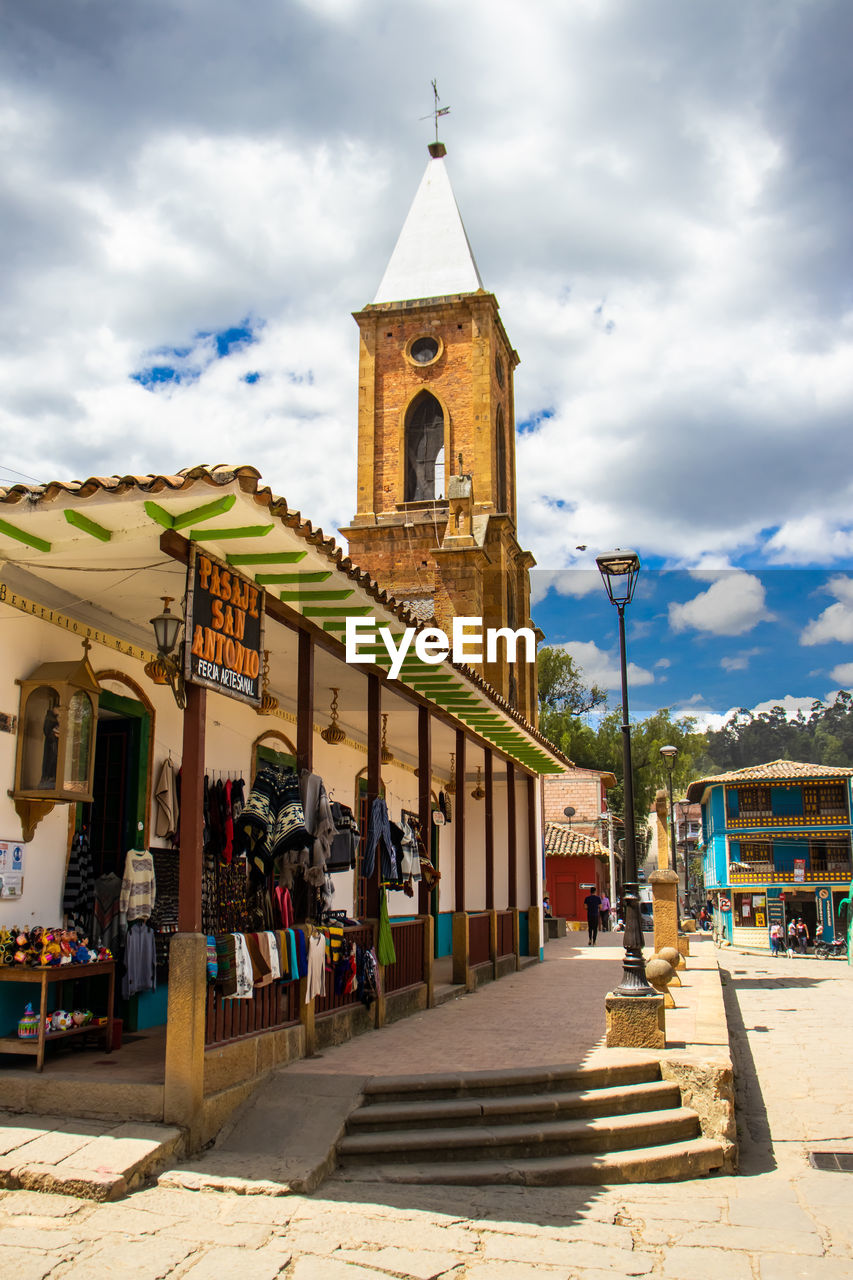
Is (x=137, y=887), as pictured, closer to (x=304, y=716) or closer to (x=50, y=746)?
(x=50, y=746)

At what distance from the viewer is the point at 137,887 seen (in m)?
7.96

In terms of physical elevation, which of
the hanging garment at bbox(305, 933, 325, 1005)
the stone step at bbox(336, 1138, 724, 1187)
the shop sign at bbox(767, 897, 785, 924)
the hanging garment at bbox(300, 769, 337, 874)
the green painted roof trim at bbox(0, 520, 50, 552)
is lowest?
the shop sign at bbox(767, 897, 785, 924)

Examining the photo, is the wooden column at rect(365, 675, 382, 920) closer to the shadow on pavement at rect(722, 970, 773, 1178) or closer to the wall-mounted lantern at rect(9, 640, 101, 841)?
the wall-mounted lantern at rect(9, 640, 101, 841)

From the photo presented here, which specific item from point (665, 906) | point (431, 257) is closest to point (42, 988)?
point (665, 906)

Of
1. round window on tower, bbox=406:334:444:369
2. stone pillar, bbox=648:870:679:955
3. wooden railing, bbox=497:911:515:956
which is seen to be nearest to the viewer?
stone pillar, bbox=648:870:679:955

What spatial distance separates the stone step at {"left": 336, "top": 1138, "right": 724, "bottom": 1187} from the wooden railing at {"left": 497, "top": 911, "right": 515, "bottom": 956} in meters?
9.57

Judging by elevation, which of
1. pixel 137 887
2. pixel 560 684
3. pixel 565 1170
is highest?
→ pixel 560 684

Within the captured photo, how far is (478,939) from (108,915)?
23.8 feet

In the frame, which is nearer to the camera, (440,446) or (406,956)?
(406,956)

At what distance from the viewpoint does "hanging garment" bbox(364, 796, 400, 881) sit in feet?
32.2

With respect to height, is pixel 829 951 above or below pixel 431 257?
below

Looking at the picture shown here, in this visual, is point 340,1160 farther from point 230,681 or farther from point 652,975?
point 652,975

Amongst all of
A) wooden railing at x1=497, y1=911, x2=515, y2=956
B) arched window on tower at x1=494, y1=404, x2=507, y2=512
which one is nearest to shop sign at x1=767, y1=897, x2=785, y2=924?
arched window on tower at x1=494, y1=404, x2=507, y2=512

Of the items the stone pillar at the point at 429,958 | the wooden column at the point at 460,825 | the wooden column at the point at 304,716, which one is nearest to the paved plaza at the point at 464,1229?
the wooden column at the point at 304,716
